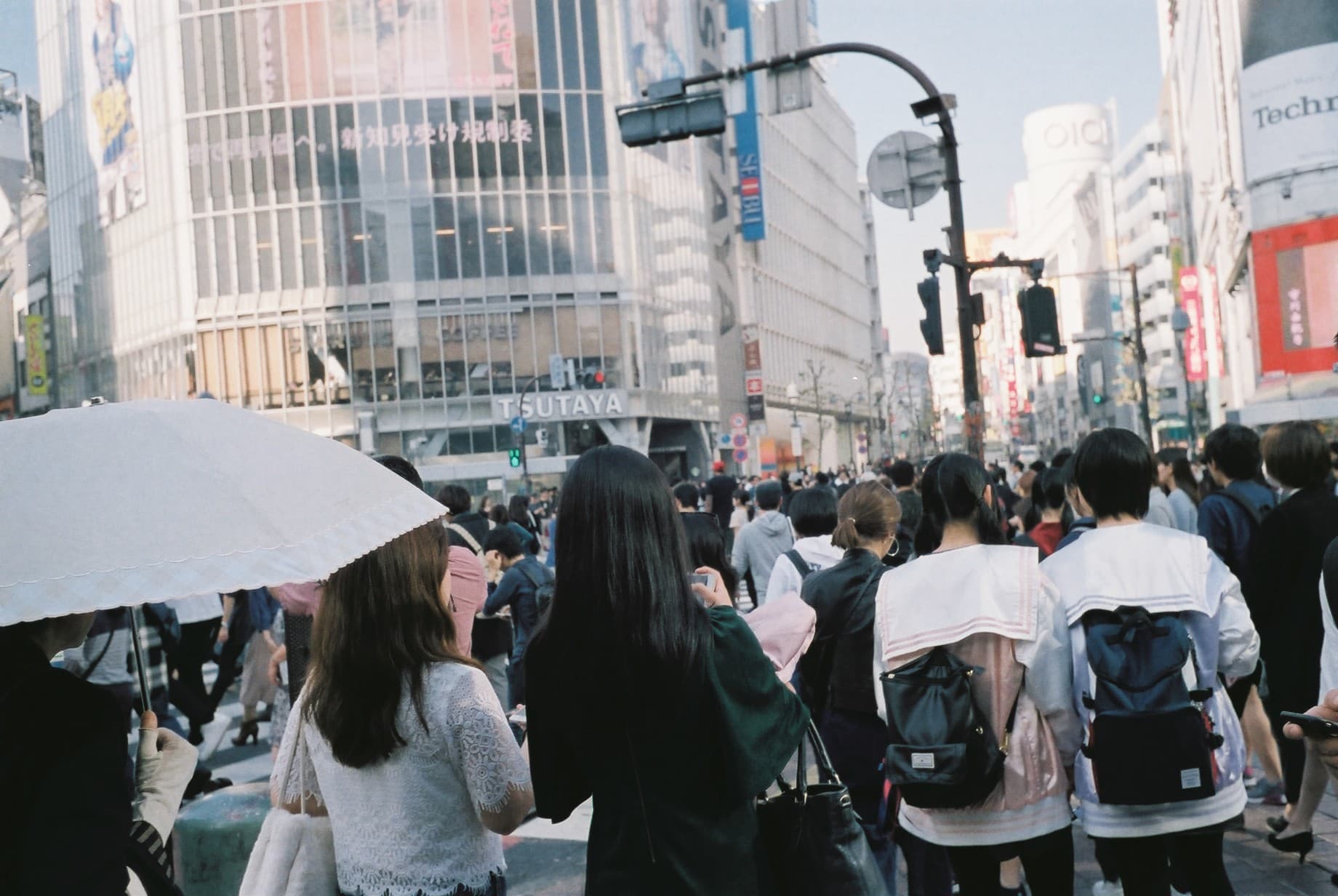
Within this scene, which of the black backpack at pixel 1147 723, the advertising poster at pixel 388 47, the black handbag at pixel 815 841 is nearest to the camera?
the black handbag at pixel 815 841

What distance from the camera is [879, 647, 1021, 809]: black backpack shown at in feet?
12.0

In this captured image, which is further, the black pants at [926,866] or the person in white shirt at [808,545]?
the person in white shirt at [808,545]

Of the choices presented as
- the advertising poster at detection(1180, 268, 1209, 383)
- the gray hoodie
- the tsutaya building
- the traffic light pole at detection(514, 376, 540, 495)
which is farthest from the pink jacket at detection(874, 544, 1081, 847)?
the advertising poster at detection(1180, 268, 1209, 383)

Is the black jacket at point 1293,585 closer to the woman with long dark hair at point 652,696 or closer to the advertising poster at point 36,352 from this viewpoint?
the woman with long dark hair at point 652,696

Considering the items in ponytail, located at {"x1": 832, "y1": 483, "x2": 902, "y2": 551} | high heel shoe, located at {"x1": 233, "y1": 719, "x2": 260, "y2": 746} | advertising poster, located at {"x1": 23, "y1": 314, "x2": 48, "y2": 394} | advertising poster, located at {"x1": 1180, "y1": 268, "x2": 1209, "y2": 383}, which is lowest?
high heel shoe, located at {"x1": 233, "y1": 719, "x2": 260, "y2": 746}

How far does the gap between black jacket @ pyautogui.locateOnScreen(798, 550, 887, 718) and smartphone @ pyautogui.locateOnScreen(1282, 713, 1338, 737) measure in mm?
2325

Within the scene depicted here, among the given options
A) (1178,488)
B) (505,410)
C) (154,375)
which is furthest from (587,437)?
(1178,488)

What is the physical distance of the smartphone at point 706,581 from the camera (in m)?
3.36

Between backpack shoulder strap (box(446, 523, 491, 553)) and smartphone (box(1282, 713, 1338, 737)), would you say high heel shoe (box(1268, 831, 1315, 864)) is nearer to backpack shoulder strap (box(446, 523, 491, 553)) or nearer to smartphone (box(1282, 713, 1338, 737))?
smartphone (box(1282, 713, 1338, 737))

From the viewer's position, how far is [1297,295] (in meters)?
38.7

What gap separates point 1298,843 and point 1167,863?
6.53 ft

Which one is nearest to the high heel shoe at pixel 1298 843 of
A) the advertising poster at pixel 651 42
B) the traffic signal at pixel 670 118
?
the traffic signal at pixel 670 118

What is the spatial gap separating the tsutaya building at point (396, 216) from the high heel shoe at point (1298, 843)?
4606 cm

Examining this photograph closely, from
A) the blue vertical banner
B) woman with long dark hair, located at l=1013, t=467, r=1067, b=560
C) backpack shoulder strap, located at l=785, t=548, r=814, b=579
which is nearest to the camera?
backpack shoulder strap, located at l=785, t=548, r=814, b=579
